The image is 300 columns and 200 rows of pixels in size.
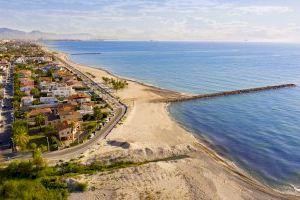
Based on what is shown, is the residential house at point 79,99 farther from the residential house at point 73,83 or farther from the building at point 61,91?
the residential house at point 73,83

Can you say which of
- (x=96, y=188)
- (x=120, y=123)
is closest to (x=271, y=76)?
(x=120, y=123)

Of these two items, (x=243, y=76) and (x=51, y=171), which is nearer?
(x=51, y=171)

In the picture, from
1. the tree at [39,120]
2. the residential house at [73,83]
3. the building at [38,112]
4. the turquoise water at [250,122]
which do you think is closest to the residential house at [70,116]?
the tree at [39,120]

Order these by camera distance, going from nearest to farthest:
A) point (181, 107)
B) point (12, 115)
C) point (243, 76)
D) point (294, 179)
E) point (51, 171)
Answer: point (51, 171) < point (294, 179) < point (12, 115) < point (181, 107) < point (243, 76)

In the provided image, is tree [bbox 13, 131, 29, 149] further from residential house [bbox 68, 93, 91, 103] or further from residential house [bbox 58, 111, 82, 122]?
residential house [bbox 68, 93, 91, 103]

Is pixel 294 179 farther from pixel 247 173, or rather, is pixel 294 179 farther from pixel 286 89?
pixel 286 89

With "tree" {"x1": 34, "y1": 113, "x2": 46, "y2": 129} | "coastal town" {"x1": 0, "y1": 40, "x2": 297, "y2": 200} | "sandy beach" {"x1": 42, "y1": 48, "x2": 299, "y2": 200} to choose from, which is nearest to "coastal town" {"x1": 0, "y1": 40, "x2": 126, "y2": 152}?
"tree" {"x1": 34, "y1": 113, "x2": 46, "y2": 129}
